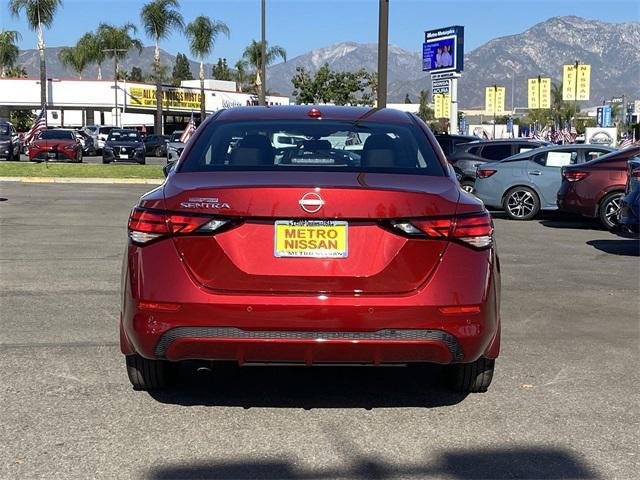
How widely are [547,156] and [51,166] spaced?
16880mm

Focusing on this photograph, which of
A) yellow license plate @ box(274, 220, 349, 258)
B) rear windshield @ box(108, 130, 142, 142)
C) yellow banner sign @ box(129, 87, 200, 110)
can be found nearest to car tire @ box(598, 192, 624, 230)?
yellow license plate @ box(274, 220, 349, 258)

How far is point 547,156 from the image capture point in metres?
15.9

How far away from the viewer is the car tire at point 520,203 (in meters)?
15.7

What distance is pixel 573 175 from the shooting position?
13.9 metres

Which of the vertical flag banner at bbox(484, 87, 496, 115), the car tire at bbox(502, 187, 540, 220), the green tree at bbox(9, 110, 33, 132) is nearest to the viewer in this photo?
the car tire at bbox(502, 187, 540, 220)

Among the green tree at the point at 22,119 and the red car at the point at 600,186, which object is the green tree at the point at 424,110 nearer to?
the green tree at the point at 22,119

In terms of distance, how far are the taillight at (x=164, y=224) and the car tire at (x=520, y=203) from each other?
1222 cm

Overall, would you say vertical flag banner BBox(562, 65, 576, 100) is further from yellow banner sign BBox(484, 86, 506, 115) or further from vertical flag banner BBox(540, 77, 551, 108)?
yellow banner sign BBox(484, 86, 506, 115)

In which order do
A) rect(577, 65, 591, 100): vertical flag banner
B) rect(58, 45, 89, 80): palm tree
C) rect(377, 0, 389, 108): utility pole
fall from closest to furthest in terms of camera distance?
rect(377, 0, 389, 108): utility pole < rect(577, 65, 591, 100): vertical flag banner < rect(58, 45, 89, 80): palm tree

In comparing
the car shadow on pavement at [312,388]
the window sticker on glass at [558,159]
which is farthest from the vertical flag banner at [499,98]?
the car shadow on pavement at [312,388]

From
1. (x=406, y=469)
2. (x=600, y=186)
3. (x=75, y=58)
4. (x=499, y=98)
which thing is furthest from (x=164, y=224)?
(x=75, y=58)

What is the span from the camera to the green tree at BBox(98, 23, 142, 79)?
7338cm

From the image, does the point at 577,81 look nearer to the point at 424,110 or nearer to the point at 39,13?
the point at 39,13

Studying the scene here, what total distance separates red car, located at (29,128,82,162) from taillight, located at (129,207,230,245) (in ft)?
97.3
